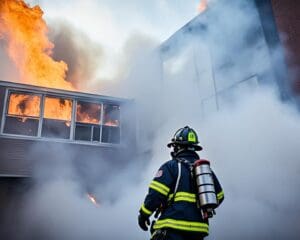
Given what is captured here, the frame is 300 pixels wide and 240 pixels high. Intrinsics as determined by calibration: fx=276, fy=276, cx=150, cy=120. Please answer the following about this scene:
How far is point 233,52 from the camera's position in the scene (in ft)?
24.7

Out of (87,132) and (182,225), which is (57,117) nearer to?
(87,132)

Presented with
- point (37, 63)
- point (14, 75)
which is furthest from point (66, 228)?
point (14, 75)

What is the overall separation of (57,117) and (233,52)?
19.1 ft

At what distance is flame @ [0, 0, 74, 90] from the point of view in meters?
10.7

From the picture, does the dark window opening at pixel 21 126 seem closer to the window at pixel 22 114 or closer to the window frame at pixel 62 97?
the window at pixel 22 114

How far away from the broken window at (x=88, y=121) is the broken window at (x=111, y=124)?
0.22m

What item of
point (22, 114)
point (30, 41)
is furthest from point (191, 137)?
point (30, 41)

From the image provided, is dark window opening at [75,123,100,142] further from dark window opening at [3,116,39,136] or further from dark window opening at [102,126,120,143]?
dark window opening at [3,116,39,136]

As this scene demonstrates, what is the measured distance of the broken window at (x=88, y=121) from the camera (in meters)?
9.32

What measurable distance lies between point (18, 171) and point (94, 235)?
3.20 metres

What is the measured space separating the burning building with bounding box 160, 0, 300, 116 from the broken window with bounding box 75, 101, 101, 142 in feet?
9.12

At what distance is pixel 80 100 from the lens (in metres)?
9.64

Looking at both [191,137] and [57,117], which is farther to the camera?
[57,117]

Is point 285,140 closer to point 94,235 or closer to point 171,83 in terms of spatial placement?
point 94,235
